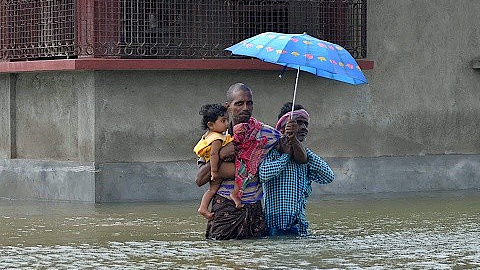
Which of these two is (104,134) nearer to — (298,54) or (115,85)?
(115,85)

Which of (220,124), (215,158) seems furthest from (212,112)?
(215,158)

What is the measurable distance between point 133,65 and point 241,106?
178 inches

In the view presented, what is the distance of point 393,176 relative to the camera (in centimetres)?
1694

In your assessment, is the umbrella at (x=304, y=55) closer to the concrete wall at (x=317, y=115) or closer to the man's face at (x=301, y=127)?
the man's face at (x=301, y=127)

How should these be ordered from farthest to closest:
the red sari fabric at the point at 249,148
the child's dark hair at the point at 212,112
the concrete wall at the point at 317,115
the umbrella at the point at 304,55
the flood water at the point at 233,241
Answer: the concrete wall at the point at 317,115
the red sari fabric at the point at 249,148
the child's dark hair at the point at 212,112
the umbrella at the point at 304,55
the flood water at the point at 233,241

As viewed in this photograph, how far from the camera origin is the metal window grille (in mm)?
15344

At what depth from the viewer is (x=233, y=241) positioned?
10.9 meters

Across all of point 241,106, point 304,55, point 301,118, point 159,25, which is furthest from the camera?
point 159,25

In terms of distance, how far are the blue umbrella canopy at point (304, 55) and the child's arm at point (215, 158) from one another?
0.76 m

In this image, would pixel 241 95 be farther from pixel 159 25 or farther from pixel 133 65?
pixel 159 25

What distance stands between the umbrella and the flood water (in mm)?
1399

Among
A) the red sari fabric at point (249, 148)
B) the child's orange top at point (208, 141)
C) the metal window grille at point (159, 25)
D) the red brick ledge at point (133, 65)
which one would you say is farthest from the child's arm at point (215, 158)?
the metal window grille at point (159, 25)

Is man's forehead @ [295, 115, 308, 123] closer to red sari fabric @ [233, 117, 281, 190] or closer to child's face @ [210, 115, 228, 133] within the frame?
red sari fabric @ [233, 117, 281, 190]

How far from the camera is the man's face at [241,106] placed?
10766 millimetres
